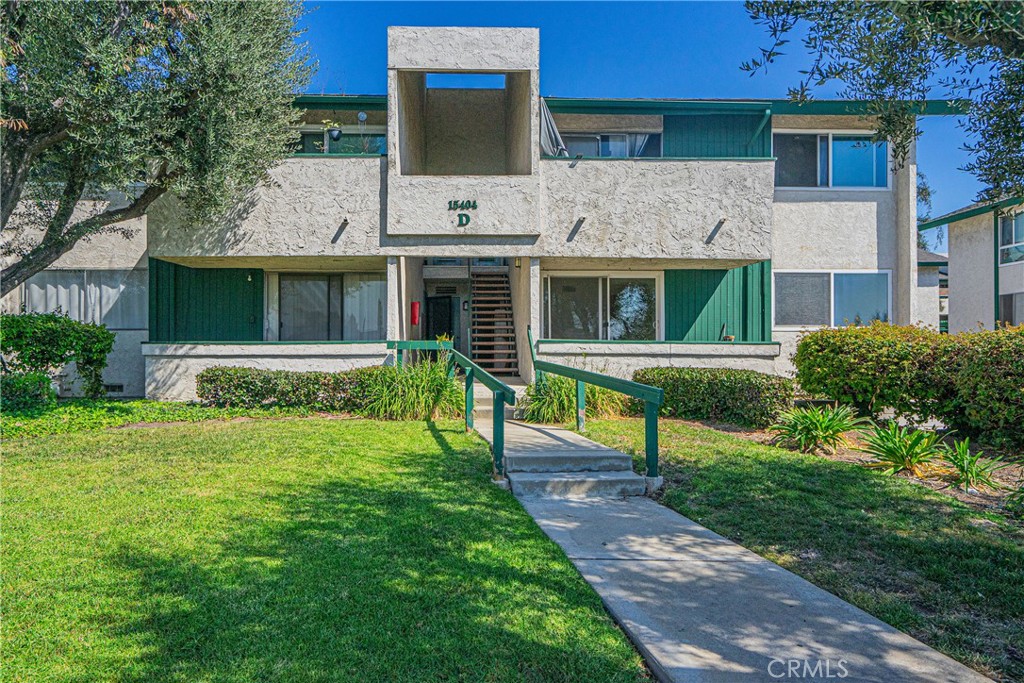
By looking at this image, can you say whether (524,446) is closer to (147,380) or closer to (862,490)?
(862,490)

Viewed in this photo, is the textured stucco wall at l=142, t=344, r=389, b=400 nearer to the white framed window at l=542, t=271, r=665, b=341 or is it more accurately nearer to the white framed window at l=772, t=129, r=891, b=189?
the white framed window at l=542, t=271, r=665, b=341

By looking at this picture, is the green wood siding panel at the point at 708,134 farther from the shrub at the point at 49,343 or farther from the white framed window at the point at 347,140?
the shrub at the point at 49,343

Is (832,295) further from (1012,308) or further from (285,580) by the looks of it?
(285,580)

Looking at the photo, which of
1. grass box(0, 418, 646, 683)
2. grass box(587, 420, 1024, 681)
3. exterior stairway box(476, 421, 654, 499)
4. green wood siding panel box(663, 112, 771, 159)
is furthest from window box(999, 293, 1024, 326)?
grass box(0, 418, 646, 683)

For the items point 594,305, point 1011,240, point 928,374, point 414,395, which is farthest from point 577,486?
point 1011,240

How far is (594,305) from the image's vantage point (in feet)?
47.8

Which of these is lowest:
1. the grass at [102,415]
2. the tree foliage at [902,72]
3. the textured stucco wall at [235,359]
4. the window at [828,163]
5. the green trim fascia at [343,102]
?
the grass at [102,415]

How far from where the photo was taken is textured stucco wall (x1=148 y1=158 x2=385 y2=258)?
11797 mm

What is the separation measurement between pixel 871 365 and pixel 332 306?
11.4m

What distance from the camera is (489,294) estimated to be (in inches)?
679

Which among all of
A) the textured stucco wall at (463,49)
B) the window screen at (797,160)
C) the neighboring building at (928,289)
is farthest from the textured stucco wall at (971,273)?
the textured stucco wall at (463,49)

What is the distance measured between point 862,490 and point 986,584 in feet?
6.89

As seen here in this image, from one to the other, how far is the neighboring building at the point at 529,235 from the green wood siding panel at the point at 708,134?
2.1 inches

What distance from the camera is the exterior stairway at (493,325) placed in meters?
15.4
